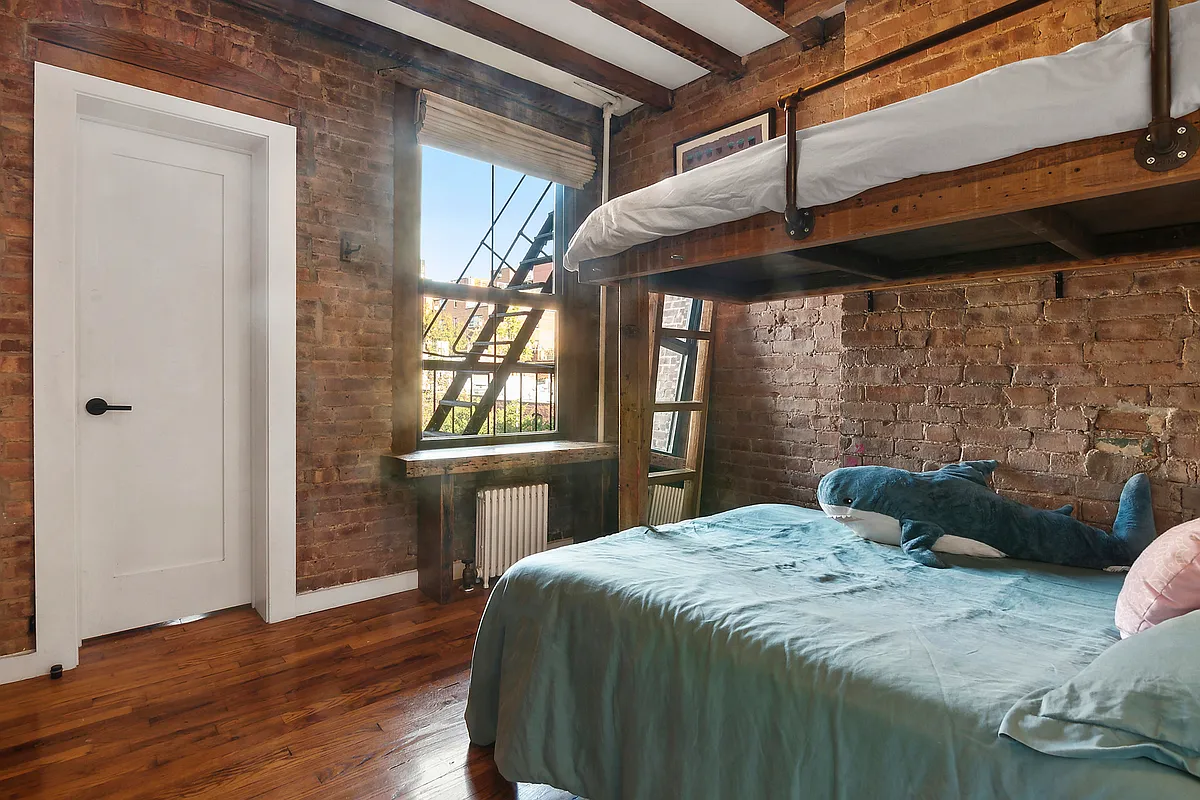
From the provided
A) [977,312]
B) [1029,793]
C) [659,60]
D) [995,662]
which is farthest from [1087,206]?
[659,60]

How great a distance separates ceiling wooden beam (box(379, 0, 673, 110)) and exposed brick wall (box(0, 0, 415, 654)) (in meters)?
0.56

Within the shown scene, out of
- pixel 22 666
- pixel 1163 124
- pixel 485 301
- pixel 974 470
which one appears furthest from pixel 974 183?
pixel 22 666

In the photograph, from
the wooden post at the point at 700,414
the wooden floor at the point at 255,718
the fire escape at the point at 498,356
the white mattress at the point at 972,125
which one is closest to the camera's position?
the white mattress at the point at 972,125

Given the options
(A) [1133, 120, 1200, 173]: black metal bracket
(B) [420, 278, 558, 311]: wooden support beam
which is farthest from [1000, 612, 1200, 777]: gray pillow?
(B) [420, 278, 558, 311]: wooden support beam

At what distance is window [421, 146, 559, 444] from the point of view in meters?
3.65

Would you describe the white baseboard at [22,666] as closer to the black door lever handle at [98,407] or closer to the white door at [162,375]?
the white door at [162,375]

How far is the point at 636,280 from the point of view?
2385 mm

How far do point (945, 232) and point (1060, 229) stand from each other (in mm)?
313

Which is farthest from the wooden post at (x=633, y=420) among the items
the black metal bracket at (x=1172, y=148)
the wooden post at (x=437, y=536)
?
the black metal bracket at (x=1172, y=148)

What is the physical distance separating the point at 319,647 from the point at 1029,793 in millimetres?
2627

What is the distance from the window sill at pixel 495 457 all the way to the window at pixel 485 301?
0.22m

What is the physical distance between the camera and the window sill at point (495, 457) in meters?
3.20

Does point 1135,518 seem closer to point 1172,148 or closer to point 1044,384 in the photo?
point 1044,384

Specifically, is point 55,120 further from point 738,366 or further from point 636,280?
A: point 738,366
